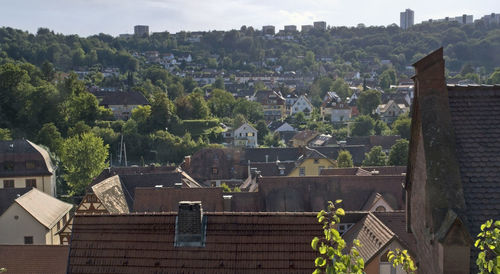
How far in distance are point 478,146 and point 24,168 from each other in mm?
47740

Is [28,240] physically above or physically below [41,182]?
below

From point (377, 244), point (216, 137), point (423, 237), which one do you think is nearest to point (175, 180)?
point (377, 244)

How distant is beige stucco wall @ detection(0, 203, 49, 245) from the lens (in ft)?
107

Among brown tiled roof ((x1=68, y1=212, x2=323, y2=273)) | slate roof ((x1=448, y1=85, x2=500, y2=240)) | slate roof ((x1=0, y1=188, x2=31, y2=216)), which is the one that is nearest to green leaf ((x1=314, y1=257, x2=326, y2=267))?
slate roof ((x1=448, y1=85, x2=500, y2=240))

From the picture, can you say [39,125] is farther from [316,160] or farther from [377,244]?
[377,244]

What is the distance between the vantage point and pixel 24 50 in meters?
158

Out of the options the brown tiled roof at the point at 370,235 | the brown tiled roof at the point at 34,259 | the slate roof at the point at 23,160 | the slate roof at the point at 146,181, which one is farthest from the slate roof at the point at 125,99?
the brown tiled roof at the point at 370,235

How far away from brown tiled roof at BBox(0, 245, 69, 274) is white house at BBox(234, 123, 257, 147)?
56.8 meters

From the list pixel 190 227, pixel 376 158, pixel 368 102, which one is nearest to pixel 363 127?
pixel 368 102

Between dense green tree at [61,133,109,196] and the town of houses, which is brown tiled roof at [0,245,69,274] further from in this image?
dense green tree at [61,133,109,196]

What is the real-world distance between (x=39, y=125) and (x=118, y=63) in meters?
102

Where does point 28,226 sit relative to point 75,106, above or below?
below

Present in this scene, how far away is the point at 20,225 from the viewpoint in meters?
32.9

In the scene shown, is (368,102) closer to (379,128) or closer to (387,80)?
(379,128)
